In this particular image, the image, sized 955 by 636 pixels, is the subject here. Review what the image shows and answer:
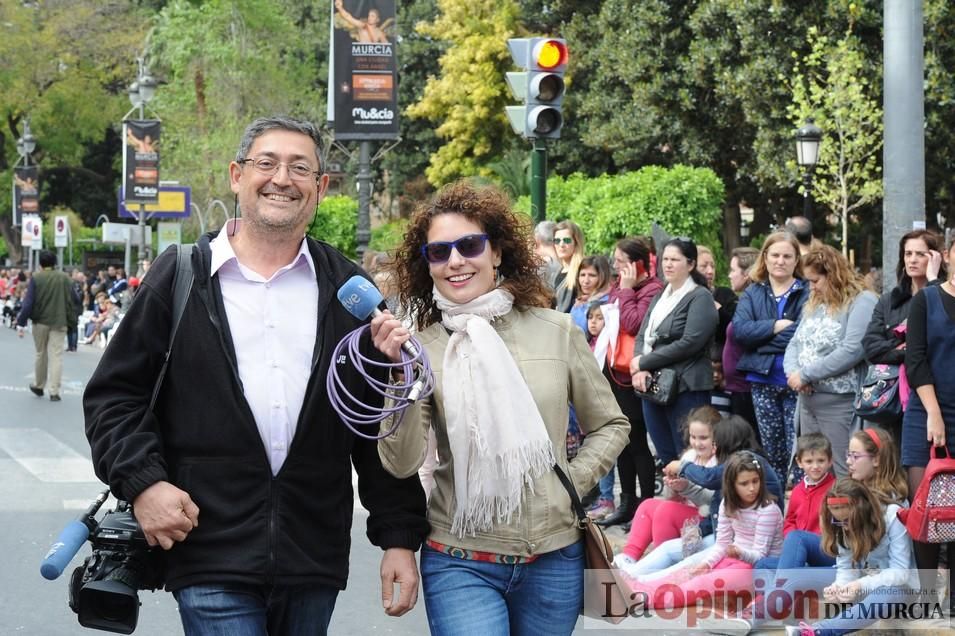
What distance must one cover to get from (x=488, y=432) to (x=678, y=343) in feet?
16.8

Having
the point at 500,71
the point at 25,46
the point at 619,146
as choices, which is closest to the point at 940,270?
the point at 619,146

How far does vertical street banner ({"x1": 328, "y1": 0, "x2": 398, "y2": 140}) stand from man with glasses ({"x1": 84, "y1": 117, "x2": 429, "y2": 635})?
15767mm

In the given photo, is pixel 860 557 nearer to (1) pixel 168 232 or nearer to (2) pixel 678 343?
(2) pixel 678 343

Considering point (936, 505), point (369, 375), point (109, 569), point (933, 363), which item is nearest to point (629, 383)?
point (933, 363)

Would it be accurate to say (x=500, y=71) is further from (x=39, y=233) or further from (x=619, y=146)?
(x=39, y=233)

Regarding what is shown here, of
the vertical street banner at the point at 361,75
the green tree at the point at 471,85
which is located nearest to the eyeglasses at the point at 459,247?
the vertical street banner at the point at 361,75

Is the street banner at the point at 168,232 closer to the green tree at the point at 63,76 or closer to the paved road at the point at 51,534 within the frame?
the paved road at the point at 51,534

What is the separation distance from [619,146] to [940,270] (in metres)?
24.5

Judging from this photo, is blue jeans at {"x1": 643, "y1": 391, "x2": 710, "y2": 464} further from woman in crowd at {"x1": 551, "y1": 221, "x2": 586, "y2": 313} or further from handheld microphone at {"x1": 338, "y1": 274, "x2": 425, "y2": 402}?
handheld microphone at {"x1": 338, "y1": 274, "x2": 425, "y2": 402}

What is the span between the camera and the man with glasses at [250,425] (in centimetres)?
344

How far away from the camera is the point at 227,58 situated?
44594 mm

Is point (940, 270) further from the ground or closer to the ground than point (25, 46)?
closer to the ground

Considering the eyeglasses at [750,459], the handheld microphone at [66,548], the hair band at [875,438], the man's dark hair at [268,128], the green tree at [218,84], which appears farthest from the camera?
the green tree at [218,84]

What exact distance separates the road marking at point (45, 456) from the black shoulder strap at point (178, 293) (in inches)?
315
